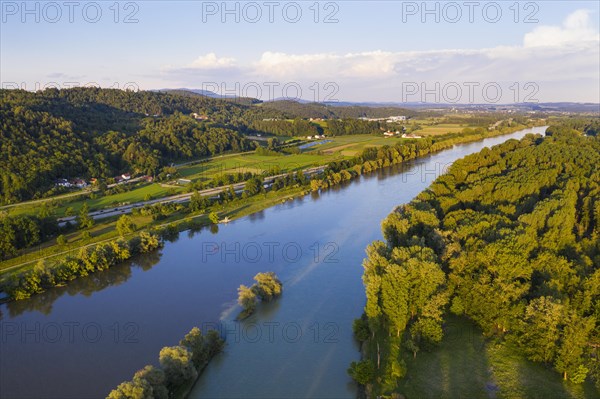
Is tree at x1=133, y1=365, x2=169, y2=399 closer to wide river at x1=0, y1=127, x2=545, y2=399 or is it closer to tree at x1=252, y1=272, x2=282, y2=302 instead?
wide river at x1=0, y1=127, x2=545, y2=399

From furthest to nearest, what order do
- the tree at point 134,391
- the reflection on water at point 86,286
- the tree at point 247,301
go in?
the reflection on water at point 86,286 < the tree at point 247,301 < the tree at point 134,391

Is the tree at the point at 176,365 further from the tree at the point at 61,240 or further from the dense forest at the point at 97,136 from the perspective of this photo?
the dense forest at the point at 97,136

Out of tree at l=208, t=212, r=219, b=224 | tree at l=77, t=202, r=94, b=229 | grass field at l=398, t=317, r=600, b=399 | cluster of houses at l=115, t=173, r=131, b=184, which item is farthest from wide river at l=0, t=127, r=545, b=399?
cluster of houses at l=115, t=173, r=131, b=184

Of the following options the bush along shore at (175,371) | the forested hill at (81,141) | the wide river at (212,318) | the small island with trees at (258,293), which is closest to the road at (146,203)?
the wide river at (212,318)

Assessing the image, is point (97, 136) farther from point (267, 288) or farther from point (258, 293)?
point (267, 288)

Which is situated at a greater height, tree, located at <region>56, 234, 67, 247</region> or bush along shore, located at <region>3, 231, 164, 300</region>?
tree, located at <region>56, 234, 67, 247</region>

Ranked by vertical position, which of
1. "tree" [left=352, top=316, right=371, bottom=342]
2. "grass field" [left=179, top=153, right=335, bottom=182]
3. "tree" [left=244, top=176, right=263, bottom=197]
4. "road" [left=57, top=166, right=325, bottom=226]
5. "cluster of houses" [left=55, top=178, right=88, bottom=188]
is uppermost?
"grass field" [left=179, top=153, right=335, bottom=182]

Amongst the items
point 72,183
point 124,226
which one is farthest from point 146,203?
point 72,183
